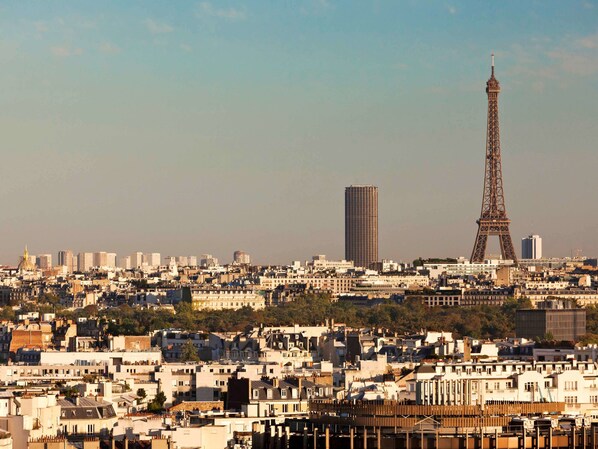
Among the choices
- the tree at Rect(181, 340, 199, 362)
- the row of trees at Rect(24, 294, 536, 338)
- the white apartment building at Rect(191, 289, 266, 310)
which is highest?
the white apartment building at Rect(191, 289, 266, 310)

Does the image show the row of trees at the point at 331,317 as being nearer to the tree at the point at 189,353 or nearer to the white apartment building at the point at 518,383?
the tree at the point at 189,353

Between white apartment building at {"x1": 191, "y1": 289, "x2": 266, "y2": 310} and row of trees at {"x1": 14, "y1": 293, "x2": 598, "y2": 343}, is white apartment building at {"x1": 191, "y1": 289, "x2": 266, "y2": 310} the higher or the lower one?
the higher one

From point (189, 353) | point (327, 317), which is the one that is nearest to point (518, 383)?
point (189, 353)

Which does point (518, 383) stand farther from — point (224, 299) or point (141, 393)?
point (224, 299)

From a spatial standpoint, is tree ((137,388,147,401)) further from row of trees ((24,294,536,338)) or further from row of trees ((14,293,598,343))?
row of trees ((24,294,536,338))

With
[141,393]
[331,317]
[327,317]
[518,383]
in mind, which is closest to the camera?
[518,383]

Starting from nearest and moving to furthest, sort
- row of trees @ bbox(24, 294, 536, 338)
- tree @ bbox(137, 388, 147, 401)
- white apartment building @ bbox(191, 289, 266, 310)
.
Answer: tree @ bbox(137, 388, 147, 401) < row of trees @ bbox(24, 294, 536, 338) < white apartment building @ bbox(191, 289, 266, 310)

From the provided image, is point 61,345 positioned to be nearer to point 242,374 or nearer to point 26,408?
point 242,374

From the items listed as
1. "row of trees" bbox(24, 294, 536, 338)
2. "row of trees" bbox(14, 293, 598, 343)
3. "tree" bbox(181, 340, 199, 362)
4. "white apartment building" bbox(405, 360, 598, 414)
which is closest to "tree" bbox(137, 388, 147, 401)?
"white apartment building" bbox(405, 360, 598, 414)

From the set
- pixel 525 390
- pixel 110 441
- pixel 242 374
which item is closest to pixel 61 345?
pixel 242 374
